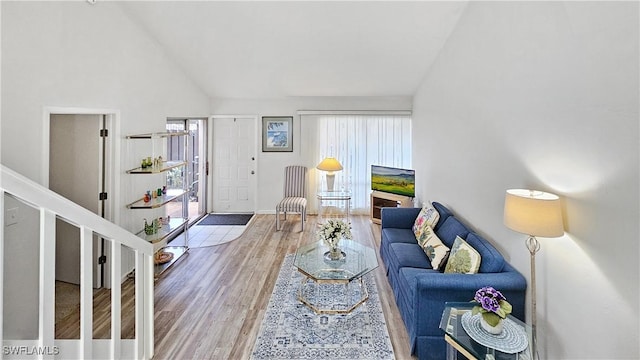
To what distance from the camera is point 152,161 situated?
14.0 feet

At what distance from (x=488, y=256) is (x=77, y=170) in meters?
4.24

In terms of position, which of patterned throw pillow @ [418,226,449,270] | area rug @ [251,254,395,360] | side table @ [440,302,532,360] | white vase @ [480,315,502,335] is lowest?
area rug @ [251,254,395,360]

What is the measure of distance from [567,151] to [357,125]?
5.07 metres

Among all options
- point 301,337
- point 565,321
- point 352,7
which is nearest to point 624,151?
point 565,321

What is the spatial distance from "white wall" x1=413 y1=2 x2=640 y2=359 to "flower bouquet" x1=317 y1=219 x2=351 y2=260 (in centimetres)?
134

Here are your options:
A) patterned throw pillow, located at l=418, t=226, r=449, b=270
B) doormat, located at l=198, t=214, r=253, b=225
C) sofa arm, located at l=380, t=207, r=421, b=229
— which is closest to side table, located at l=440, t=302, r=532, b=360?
patterned throw pillow, located at l=418, t=226, r=449, b=270

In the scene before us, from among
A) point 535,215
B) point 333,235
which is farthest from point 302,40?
point 535,215

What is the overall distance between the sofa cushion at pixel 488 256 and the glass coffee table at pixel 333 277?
98 cm

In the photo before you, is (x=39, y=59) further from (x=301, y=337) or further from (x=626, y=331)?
(x=626, y=331)

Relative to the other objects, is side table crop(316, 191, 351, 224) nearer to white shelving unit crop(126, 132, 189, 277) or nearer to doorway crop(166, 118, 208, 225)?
doorway crop(166, 118, 208, 225)

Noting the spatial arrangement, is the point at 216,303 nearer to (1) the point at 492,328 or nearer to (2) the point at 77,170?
(2) the point at 77,170

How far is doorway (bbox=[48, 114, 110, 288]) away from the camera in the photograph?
11.6 feet

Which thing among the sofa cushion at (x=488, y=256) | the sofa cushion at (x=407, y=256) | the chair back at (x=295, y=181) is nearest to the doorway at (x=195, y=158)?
the chair back at (x=295, y=181)

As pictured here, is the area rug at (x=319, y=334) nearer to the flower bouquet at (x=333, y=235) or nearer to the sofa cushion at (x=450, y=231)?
the flower bouquet at (x=333, y=235)
